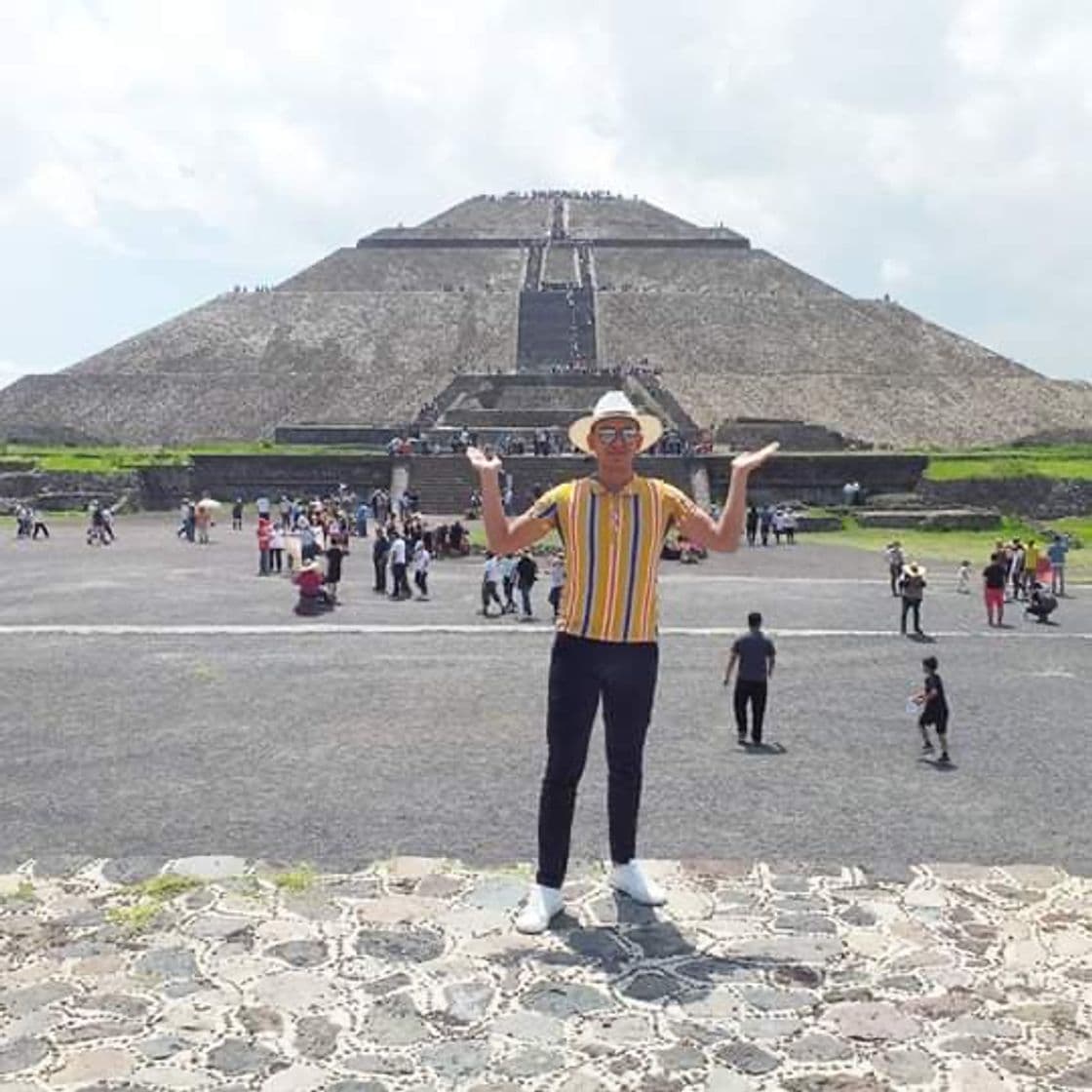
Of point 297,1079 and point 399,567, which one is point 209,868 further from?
point 399,567

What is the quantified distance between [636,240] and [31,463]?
43.2 m

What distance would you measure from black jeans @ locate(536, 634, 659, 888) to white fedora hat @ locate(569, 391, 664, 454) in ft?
2.41

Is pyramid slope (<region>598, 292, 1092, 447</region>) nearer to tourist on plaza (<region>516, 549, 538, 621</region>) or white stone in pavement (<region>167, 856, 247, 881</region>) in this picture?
tourist on plaza (<region>516, 549, 538, 621</region>)

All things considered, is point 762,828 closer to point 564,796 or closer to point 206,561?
point 564,796

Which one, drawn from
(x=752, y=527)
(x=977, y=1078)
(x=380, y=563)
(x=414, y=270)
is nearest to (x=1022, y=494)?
(x=752, y=527)

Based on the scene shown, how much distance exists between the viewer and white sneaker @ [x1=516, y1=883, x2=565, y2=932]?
4801 mm

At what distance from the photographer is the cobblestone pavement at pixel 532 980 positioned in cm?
384

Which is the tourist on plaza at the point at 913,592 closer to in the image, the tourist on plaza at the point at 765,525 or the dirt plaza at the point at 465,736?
the dirt plaza at the point at 465,736

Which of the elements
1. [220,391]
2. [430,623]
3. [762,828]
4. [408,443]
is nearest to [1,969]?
[762,828]

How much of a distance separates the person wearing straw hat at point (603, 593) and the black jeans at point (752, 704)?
4.76m

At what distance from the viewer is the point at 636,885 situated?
5109mm

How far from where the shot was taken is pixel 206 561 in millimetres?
22812

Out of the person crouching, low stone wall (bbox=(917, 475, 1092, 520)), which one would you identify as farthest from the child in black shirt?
low stone wall (bbox=(917, 475, 1092, 520))

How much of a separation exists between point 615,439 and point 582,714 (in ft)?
3.16
